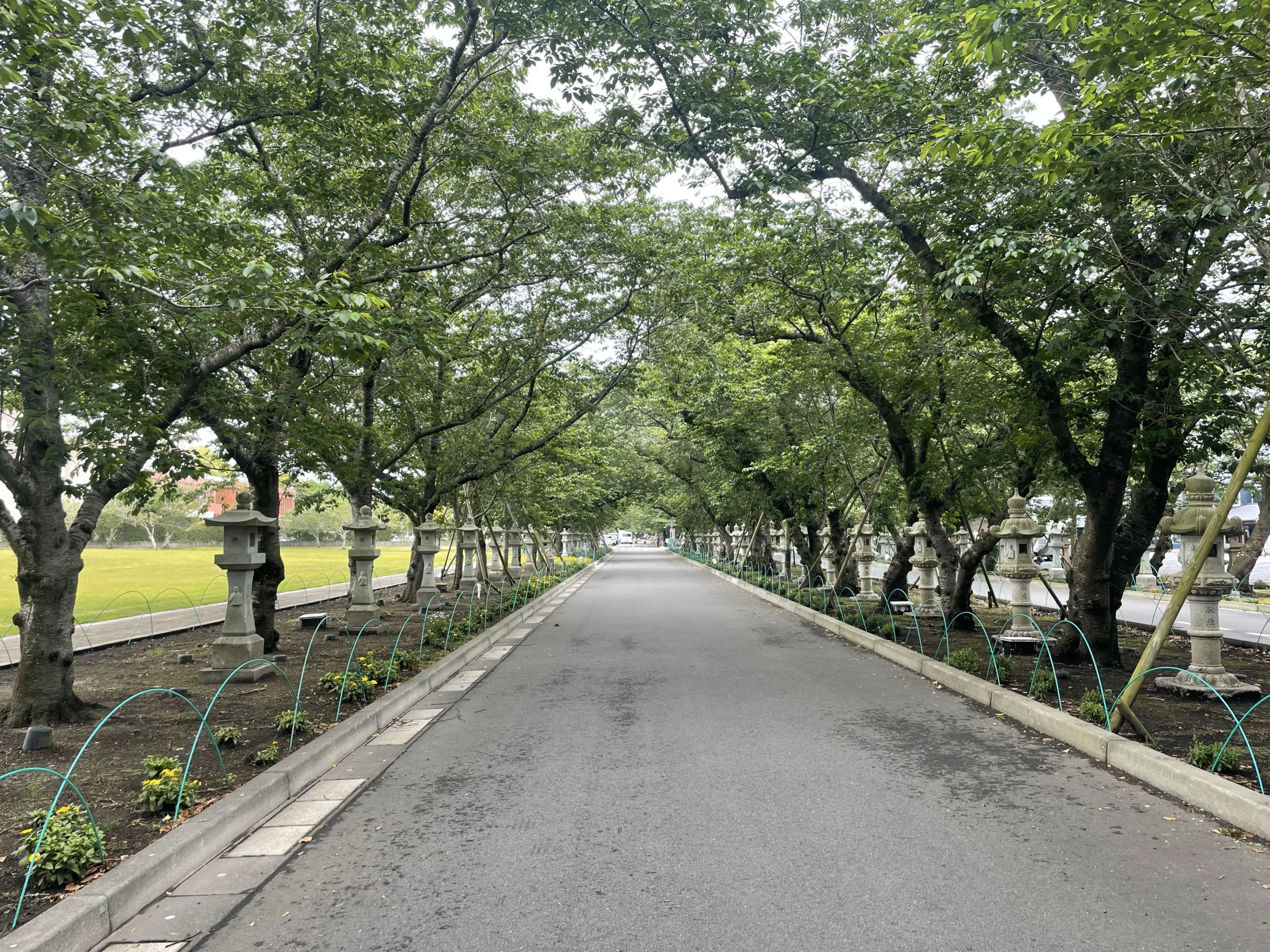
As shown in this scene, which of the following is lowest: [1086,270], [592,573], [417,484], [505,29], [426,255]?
[592,573]

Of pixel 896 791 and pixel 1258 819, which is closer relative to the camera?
pixel 1258 819

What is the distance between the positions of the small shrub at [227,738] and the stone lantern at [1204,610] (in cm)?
845

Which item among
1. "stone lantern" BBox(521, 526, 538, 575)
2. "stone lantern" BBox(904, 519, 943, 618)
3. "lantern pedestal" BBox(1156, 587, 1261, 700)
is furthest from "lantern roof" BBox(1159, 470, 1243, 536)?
"stone lantern" BBox(521, 526, 538, 575)

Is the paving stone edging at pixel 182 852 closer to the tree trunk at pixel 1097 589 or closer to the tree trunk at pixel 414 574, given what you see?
the tree trunk at pixel 1097 589

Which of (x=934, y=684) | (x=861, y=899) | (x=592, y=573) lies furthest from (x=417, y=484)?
(x=592, y=573)

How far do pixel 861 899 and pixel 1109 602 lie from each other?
23.6ft

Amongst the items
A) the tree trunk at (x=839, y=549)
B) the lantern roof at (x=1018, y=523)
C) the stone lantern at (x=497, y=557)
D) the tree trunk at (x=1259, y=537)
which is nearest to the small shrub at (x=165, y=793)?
the lantern roof at (x=1018, y=523)

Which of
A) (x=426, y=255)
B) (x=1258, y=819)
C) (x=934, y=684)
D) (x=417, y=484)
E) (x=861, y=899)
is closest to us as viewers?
(x=861, y=899)

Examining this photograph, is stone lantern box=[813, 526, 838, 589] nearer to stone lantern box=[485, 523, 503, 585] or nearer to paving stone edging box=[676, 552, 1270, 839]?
stone lantern box=[485, 523, 503, 585]

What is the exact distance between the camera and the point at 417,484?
1666cm

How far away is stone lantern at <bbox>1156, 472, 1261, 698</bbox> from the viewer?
23.6ft

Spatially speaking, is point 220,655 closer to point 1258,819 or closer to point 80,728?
point 80,728

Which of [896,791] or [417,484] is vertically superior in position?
[417,484]

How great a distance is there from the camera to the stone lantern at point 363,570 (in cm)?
1269
